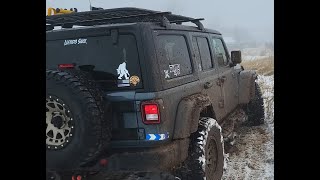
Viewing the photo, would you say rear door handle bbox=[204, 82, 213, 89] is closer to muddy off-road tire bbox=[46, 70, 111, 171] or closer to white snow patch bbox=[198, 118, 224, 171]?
white snow patch bbox=[198, 118, 224, 171]

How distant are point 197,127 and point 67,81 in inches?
56.6

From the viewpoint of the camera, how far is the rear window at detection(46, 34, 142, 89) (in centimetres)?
336

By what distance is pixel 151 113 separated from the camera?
10.7ft

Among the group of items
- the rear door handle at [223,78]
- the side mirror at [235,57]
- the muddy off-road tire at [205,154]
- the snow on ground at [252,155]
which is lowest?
the snow on ground at [252,155]

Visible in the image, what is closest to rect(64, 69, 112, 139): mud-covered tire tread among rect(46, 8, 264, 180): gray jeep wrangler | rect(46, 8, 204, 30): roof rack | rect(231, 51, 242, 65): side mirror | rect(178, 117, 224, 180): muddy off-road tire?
rect(46, 8, 264, 180): gray jeep wrangler

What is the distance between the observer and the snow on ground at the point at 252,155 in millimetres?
4668

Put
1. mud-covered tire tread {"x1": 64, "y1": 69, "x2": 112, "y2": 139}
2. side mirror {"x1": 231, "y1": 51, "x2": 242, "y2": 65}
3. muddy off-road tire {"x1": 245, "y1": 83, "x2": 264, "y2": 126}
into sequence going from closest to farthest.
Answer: mud-covered tire tread {"x1": 64, "y1": 69, "x2": 112, "y2": 139} → side mirror {"x1": 231, "y1": 51, "x2": 242, "y2": 65} → muddy off-road tire {"x1": 245, "y1": 83, "x2": 264, "y2": 126}

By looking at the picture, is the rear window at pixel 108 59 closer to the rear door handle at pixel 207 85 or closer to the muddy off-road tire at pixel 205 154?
the muddy off-road tire at pixel 205 154

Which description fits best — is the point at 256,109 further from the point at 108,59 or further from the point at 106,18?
the point at 108,59

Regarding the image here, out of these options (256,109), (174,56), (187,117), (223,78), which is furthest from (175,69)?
(256,109)

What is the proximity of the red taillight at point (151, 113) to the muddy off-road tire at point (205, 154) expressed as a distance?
2.31ft

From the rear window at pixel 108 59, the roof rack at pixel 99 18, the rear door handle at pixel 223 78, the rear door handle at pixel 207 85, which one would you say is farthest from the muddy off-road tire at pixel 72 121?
the rear door handle at pixel 223 78
